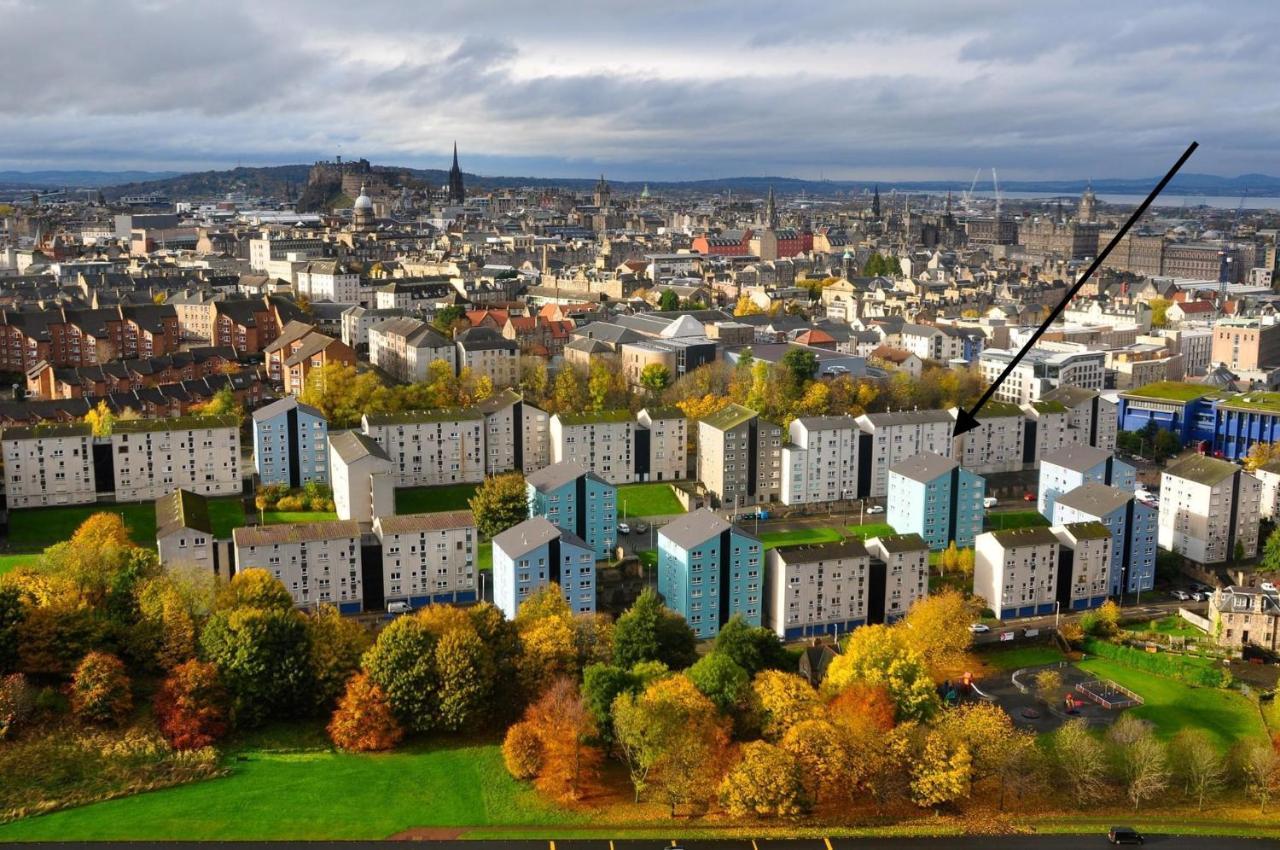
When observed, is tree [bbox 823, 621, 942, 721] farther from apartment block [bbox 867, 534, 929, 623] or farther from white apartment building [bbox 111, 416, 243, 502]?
white apartment building [bbox 111, 416, 243, 502]

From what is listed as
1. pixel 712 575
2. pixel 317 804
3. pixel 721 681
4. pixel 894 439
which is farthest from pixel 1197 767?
pixel 894 439

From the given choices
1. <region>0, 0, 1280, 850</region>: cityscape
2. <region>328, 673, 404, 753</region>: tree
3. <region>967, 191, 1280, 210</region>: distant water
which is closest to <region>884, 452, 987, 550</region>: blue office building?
<region>0, 0, 1280, 850</region>: cityscape

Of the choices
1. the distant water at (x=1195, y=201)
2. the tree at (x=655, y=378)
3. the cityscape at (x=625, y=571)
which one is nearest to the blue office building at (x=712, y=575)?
the cityscape at (x=625, y=571)

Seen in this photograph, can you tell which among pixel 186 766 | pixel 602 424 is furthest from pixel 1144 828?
pixel 602 424

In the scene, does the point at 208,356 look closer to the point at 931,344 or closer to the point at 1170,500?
the point at 931,344

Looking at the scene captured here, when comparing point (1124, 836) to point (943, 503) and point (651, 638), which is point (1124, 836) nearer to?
point (651, 638)

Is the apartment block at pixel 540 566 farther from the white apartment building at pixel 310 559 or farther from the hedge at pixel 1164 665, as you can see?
the hedge at pixel 1164 665
